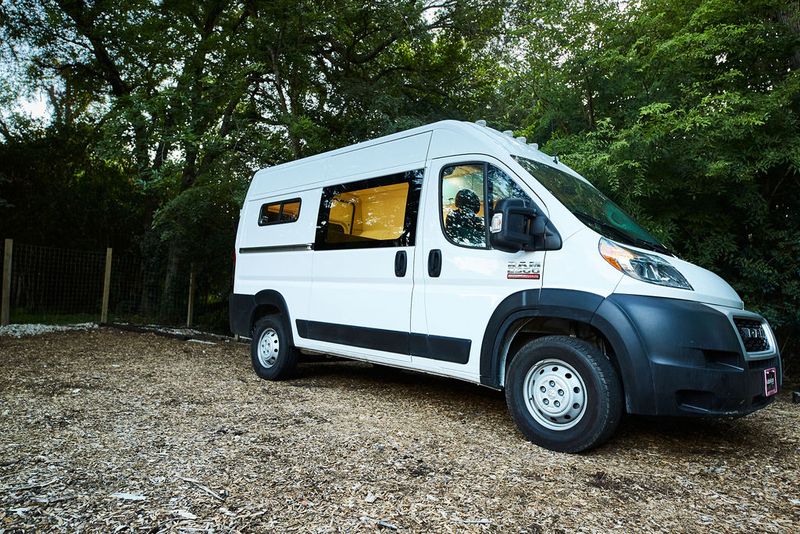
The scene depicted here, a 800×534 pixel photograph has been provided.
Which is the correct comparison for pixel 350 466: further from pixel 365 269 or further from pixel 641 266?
pixel 641 266

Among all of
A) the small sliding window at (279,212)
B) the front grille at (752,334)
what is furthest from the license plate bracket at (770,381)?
the small sliding window at (279,212)

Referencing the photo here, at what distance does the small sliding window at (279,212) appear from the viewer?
18.0 feet

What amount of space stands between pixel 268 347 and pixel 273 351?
103mm

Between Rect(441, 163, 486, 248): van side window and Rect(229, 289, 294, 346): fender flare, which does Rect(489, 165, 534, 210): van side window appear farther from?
Rect(229, 289, 294, 346): fender flare

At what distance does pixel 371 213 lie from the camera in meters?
4.68

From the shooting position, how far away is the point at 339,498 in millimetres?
2467

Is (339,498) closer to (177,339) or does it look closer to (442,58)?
(177,339)

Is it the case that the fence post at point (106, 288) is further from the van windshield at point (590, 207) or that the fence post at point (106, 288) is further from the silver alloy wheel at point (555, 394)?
the silver alloy wheel at point (555, 394)

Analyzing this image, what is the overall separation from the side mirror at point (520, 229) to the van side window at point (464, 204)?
0.88ft

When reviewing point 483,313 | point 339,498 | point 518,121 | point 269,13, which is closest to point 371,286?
point 483,313

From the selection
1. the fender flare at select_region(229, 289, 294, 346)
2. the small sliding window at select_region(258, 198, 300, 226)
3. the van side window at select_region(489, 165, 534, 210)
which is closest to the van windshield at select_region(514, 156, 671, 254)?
the van side window at select_region(489, 165, 534, 210)

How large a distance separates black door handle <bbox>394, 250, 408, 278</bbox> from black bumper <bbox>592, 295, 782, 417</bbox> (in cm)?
170

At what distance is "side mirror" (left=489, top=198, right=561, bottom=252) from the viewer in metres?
3.35

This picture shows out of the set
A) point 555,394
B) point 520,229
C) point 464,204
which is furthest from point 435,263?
Answer: point 555,394
